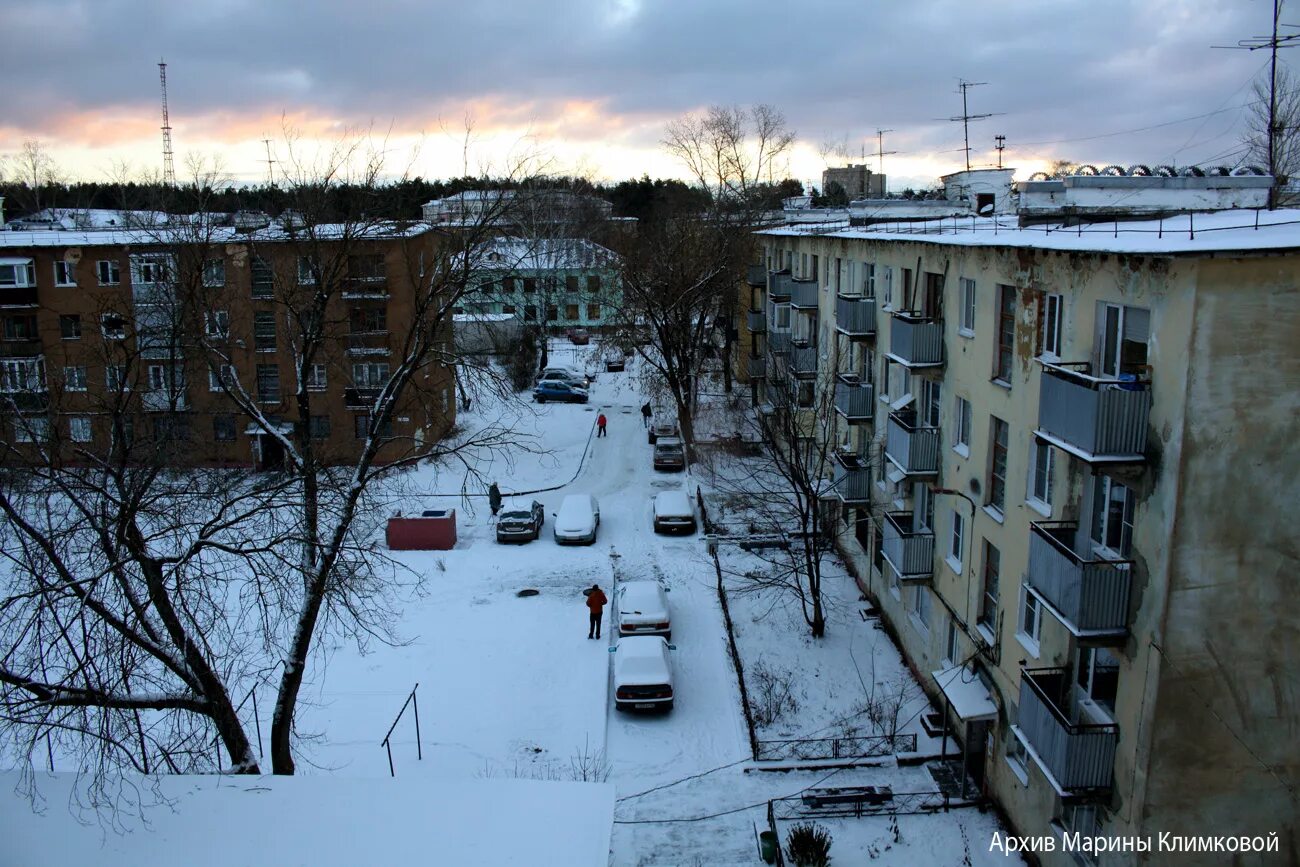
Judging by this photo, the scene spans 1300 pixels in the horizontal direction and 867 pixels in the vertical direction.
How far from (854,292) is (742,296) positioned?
868 inches

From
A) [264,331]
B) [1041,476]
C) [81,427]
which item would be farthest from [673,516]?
[81,427]

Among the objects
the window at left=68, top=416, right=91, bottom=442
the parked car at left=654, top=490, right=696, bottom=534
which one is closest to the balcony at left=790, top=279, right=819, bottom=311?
the parked car at left=654, top=490, right=696, bottom=534

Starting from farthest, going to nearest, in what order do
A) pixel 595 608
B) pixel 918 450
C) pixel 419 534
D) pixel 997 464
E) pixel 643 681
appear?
pixel 419 534 → pixel 595 608 → pixel 643 681 → pixel 918 450 → pixel 997 464

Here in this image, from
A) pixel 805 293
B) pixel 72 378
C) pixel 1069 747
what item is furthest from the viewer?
pixel 805 293

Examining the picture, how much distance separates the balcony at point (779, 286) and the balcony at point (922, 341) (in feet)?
41.4

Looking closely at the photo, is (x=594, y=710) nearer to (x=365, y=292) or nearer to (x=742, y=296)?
(x=365, y=292)

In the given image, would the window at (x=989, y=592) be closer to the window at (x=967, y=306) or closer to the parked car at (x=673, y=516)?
the window at (x=967, y=306)

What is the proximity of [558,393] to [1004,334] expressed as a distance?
29712 mm

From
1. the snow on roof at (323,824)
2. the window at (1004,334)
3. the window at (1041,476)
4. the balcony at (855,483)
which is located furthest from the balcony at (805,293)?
the snow on roof at (323,824)

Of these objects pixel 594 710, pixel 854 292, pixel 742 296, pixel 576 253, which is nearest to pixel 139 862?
pixel 594 710

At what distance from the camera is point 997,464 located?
47.1ft

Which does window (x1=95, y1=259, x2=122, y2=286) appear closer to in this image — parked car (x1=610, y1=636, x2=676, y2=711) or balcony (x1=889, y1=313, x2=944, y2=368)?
parked car (x1=610, y1=636, x2=676, y2=711)

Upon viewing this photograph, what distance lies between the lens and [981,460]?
14.6 metres

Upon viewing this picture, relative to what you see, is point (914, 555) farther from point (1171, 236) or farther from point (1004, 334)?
point (1171, 236)
